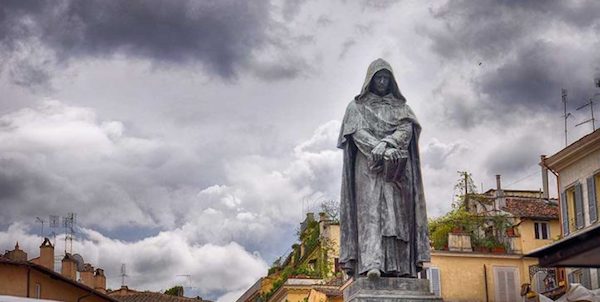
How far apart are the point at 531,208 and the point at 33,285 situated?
25.4m

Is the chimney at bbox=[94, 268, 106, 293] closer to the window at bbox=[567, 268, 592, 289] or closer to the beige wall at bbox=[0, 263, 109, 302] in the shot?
the beige wall at bbox=[0, 263, 109, 302]

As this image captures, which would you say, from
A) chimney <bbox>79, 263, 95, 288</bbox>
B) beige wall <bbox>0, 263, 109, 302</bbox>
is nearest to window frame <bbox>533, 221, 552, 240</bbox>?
beige wall <bbox>0, 263, 109, 302</bbox>

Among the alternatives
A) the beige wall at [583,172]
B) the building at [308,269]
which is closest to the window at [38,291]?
the building at [308,269]

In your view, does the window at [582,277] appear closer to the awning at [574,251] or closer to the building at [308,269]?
the building at [308,269]

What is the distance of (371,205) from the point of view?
43.3 feet

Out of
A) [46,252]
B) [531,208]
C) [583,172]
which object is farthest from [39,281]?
[531,208]

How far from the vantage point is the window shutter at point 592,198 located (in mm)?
44966

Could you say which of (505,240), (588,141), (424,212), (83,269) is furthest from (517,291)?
(424,212)

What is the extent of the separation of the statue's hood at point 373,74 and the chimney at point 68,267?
5280 centimetres

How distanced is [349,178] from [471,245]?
44625 millimetres

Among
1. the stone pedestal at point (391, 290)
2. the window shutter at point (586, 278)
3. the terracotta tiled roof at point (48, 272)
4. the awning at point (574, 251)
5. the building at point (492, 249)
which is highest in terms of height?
the building at point (492, 249)

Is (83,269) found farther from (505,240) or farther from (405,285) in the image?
(405,285)

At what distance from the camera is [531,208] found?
195 feet

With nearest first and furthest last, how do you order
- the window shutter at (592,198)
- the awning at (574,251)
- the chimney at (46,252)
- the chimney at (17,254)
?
the awning at (574,251), the window shutter at (592,198), the chimney at (17,254), the chimney at (46,252)
